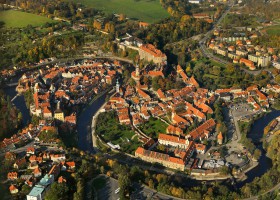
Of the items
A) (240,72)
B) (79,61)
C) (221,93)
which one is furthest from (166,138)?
(79,61)

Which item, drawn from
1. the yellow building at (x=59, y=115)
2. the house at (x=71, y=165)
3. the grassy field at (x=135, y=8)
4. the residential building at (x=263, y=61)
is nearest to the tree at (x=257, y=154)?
the house at (x=71, y=165)

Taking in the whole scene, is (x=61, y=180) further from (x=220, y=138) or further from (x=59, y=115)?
(x=220, y=138)

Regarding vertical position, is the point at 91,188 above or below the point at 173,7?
below

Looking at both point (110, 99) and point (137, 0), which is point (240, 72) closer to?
point (110, 99)

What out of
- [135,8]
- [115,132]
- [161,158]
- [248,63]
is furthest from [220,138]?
[135,8]

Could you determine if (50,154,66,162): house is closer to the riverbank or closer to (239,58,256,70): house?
the riverbank

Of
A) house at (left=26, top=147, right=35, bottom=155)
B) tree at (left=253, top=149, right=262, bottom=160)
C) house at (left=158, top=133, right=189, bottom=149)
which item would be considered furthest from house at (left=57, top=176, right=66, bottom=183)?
tree at (left=253, top=149, right=262, bottom=160)
